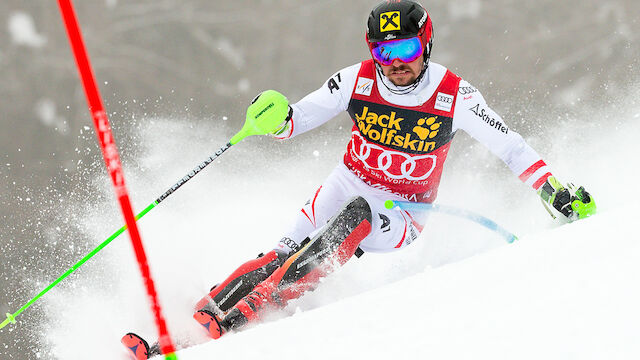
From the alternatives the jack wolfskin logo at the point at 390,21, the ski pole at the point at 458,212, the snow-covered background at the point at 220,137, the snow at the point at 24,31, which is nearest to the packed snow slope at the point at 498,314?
the ski pole at the point at 458,212

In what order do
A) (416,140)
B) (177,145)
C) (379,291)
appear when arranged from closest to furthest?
(379,291) → (416,140) → (177,145)

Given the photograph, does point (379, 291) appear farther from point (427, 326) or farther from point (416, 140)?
point (416, 140)

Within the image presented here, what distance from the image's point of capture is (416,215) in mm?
3078

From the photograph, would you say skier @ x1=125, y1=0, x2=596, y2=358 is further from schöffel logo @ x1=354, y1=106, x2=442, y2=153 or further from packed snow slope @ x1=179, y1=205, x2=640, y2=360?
packed snow slope @ x1=179, y1=205, x2=640, y2=360

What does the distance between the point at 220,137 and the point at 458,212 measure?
3132 millimetres

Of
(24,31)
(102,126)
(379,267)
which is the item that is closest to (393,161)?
(102,126)

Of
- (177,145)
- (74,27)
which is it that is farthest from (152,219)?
(74,27)

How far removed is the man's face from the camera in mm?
2613

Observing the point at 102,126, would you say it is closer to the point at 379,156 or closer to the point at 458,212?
the point at 379,156

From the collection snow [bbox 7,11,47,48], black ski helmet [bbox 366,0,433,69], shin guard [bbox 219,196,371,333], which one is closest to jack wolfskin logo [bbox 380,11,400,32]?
black ski helmet [bbox 366,0,433,69]

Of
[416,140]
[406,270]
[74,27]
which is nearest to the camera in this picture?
[74,27]

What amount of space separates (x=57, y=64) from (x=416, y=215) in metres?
4.05

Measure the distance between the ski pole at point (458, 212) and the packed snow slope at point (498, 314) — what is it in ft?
2.44

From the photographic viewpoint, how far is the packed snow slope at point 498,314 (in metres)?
1.44
